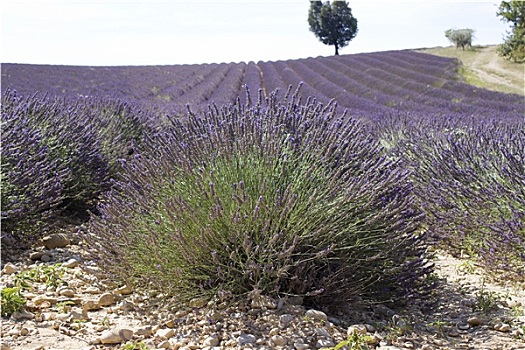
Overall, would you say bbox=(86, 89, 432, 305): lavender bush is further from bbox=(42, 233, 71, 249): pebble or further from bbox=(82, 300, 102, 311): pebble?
bbox=(42, 233, 71, 249): pebble

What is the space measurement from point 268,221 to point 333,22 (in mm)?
41830

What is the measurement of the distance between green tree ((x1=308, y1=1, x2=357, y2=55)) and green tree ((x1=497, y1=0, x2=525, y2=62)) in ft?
76.9

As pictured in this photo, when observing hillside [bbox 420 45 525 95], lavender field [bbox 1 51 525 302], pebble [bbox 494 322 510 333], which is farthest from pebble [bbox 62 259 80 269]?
hillside [bbox 420 45 525 95]

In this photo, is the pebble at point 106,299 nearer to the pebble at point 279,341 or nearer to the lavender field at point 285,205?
the lavender field at point 285,205

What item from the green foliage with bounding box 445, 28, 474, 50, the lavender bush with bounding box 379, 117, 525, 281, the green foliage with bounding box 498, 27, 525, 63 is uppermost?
the green foliage with bounding box 445, 28, 474, 50

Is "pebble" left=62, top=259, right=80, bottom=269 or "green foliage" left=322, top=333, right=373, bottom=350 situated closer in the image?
"green foliage" left=322, top=333, right=373, bottom=350

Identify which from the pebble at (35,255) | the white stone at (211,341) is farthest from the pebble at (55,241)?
the white stone at (211,341)

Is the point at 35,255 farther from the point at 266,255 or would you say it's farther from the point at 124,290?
the point at 266,255

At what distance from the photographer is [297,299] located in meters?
2.70

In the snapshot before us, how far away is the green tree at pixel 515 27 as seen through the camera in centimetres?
1819

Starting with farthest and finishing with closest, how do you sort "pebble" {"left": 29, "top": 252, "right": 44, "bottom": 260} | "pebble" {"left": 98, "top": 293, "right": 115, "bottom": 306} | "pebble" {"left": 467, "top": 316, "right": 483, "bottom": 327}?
"pebble" {"left": 29, "top": 252, "right": 44, "bottom": 260} → "pebble" {"left": 98, "top": 293, "right": 115, "bottom": 306} → "pebble" {"left": 467, "top": 316, "right": 483, "bottom": 327}

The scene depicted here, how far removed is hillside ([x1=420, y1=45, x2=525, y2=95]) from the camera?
17.4m

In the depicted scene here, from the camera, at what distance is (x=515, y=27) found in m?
18.9

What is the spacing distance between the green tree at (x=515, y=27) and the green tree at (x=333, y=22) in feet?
76.9
